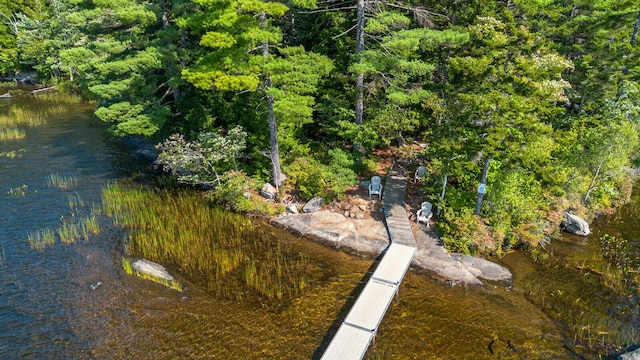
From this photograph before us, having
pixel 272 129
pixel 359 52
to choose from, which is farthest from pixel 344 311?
pixel 359 52

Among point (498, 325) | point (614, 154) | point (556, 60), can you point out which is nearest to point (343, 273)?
point (498, 325)

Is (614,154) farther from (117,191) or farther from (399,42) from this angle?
(117,191)

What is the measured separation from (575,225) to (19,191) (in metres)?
31.3

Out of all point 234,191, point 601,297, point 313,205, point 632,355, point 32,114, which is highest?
point 32,114

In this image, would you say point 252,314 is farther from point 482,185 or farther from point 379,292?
point 482,185

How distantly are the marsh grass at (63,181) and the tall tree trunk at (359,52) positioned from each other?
18.0 metres

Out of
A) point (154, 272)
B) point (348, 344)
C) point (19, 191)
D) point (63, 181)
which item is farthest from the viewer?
point (63, 181)

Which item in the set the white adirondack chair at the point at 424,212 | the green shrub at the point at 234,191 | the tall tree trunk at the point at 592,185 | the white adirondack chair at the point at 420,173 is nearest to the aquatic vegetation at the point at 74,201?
the green shrub at the point at 234,191

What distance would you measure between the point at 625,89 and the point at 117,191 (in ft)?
101

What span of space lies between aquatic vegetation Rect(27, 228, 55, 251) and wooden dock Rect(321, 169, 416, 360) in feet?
48.0

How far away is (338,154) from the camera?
2159 centimetres

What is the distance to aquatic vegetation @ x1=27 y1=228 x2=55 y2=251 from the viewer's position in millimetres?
17750

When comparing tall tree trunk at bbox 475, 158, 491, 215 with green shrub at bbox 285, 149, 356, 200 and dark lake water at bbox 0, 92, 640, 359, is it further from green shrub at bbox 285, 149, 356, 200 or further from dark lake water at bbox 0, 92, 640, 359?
green shrub at bbox 285, 149, 356, 200

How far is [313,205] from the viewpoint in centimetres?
2028
